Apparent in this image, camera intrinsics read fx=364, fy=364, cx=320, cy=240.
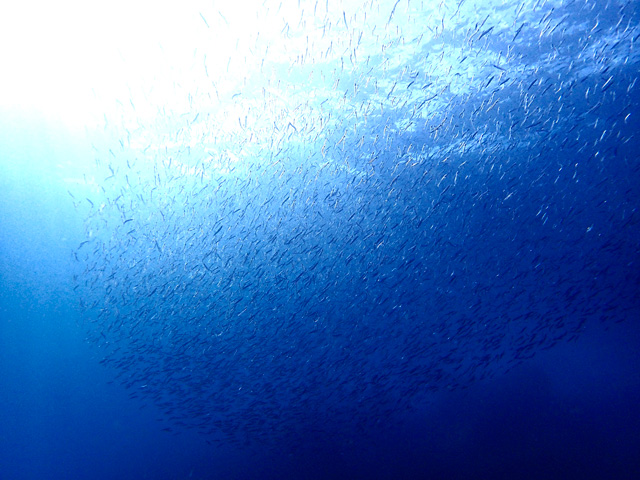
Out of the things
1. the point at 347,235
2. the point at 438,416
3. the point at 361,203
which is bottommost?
the point at 438,416

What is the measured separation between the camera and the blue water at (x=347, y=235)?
308 inches

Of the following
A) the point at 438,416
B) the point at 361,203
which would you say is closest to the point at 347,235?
the point at 361,203

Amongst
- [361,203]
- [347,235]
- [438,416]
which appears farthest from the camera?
[438,416]

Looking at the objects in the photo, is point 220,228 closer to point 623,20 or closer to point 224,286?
point 224,286

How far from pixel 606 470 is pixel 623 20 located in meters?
20.9

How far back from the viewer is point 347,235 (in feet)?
41.7

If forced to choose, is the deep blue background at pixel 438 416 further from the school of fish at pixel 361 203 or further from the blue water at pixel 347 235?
the school of fish at pixel 361 203

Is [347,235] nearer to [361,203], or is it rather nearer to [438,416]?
[361,203]

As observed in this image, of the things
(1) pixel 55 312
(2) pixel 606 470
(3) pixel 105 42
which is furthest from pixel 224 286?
(2) pixel 606 470

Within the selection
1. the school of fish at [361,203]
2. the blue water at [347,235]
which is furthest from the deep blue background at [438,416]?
the school of fish at [361,203]

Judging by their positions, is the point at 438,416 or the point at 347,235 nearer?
the point at 347,235

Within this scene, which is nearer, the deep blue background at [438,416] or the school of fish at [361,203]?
the school of fish at [361,203]

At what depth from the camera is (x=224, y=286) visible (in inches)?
505

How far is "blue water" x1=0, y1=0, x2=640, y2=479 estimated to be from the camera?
308 inches
